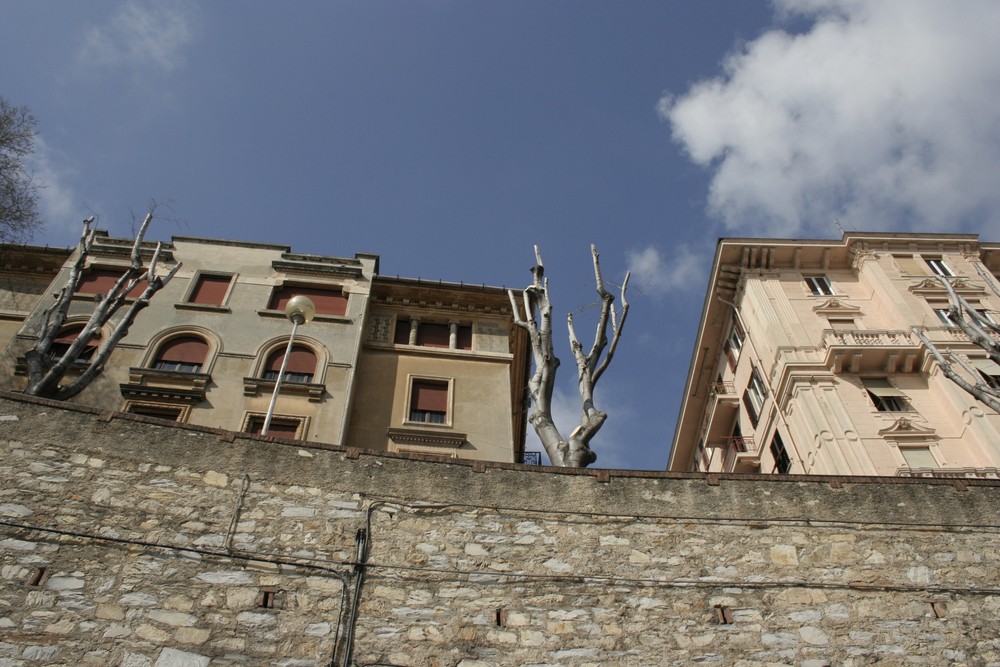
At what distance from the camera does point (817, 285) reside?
1209 inches

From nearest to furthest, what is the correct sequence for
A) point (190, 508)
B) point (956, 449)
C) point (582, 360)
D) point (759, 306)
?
point (190, 508)
point (582, 360)
point (956, 449)
point (759, 306)

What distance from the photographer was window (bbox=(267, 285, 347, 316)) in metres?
23.4

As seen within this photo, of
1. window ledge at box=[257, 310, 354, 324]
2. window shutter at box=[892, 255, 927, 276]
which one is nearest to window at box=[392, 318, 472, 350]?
window ledge at box=[257, 310, 354, 324]

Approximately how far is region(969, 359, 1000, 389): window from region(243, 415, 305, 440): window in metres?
21.3

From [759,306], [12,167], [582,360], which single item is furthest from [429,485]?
[759,306]

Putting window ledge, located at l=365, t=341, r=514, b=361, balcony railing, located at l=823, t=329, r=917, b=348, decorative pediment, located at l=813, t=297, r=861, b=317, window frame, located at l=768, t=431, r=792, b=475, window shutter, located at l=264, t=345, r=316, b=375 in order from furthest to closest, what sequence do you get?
decorative pediment, located at l=813, t=297, r=861, b=317 < balcony railing, located at l=823, t=329, r=917, b=348 < window frame, located at l=768, t=431, r=792, b=475 < window ledge, located at l=365, t=341, r=514, b=361 < window shutter, located at l=264, t=345, r=316, b=375

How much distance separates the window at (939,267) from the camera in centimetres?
3047

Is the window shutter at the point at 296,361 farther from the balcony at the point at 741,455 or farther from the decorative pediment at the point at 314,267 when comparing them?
the balcony at the point at 741,455

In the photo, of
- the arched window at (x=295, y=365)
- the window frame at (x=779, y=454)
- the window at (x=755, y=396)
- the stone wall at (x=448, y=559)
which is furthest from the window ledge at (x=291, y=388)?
the window at (x=755, y=396)

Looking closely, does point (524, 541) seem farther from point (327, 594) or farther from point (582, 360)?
point (582, 360)

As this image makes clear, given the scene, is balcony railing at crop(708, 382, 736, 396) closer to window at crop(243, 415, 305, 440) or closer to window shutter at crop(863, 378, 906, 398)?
window shutter at crop(863, 378, 906, 398)

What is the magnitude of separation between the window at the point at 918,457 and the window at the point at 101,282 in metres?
23.2

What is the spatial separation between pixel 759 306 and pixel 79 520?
25.8 meters

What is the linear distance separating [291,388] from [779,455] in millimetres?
16477
